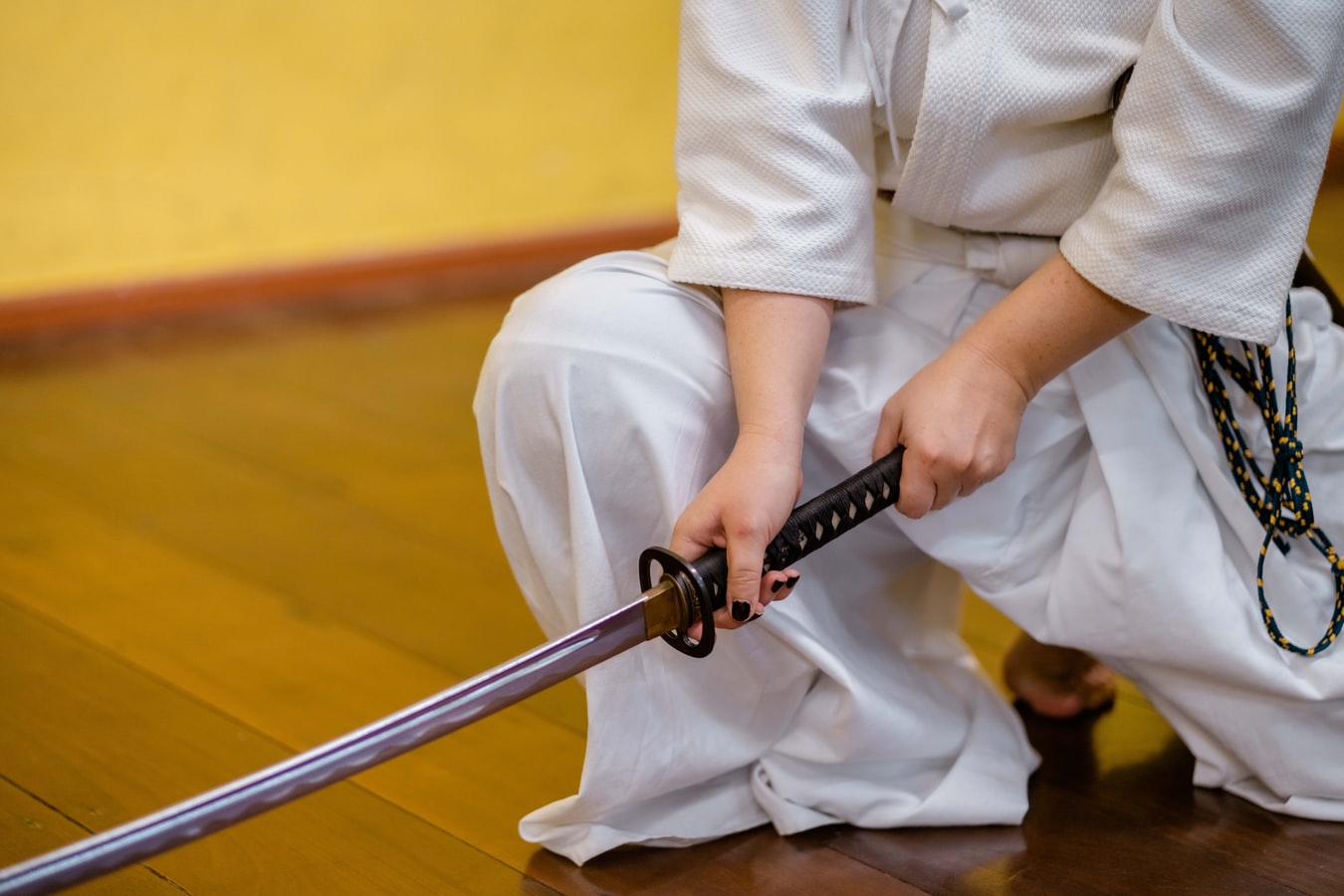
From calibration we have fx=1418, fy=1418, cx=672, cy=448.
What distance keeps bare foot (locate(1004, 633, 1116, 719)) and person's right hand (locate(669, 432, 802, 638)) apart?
39 centimetres

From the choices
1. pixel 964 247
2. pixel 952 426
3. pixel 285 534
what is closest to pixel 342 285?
pixel 285 534

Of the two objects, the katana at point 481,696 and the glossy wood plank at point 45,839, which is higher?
the katana at point 481,696

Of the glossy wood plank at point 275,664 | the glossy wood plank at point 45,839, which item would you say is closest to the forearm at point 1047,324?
the glossy wood plank at point 275,664

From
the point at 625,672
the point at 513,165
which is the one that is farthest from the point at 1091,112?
the point at 513,165

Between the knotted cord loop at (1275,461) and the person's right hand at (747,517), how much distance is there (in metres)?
0.29

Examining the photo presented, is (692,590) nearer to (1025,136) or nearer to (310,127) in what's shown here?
(1025,136)

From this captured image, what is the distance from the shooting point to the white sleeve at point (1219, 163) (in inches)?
29.5

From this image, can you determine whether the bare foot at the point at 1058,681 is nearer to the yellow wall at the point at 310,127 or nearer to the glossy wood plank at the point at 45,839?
the glossy wood plank at the point at 45,839

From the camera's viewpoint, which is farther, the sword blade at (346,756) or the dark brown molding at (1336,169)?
the dark brown molding at (1336,169)

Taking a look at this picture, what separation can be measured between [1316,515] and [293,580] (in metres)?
0.85

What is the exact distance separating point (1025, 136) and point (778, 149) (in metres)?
0.15

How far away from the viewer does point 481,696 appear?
677 mm

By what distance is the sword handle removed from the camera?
720mm

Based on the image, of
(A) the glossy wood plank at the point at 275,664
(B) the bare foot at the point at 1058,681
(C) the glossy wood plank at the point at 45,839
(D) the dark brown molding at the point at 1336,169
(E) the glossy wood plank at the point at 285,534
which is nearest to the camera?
(C) the glossy wood plank at the point at 45,839
